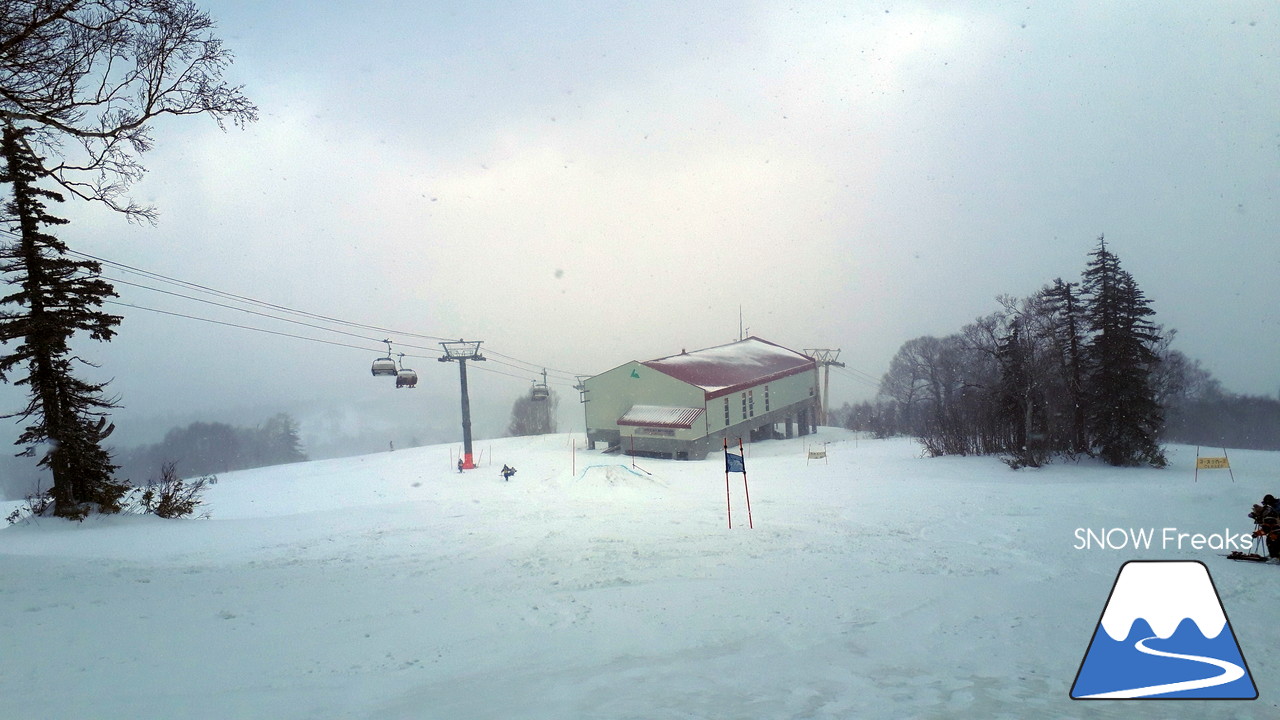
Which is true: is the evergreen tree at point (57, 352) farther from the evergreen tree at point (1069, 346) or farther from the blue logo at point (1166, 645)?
the evergreen tree at point (1069, 346)

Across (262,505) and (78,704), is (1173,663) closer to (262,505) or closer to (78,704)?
(78,704)

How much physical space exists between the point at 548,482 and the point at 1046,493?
50.5ft

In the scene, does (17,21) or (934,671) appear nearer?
(934,671)

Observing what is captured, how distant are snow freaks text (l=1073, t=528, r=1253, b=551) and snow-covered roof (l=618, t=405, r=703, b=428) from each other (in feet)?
80.2

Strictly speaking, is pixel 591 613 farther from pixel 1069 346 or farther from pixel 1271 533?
pixel 1069 346

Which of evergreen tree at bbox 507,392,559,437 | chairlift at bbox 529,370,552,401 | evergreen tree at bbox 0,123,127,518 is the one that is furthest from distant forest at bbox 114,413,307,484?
evergreen tree at bbox 0,123,127,518

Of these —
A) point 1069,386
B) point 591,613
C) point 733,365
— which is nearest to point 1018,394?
point 1069,386

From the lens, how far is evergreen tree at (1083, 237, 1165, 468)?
2389 centimetres

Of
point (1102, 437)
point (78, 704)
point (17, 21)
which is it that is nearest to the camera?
→ point (78, 704)

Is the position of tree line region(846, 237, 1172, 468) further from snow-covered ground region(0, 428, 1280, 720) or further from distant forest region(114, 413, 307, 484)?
distant forest region(114, 413, 307, 484)

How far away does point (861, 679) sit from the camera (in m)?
4.90

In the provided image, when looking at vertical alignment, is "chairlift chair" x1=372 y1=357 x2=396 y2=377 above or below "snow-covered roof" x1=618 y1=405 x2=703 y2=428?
above

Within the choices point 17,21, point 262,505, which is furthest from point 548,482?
point 17,21

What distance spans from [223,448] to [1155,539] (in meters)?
90.7
